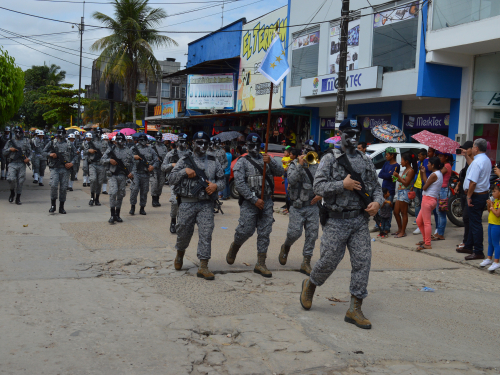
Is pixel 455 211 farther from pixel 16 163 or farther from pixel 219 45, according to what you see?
pixel 219 45

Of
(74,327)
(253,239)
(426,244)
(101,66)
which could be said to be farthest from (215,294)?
(101,66)

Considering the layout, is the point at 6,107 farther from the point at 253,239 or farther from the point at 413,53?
the point at 413,53

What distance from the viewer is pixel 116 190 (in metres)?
11.1

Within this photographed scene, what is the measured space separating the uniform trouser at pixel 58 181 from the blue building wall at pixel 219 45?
1720 cm

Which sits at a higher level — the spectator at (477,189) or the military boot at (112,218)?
the spectator at (477,189)

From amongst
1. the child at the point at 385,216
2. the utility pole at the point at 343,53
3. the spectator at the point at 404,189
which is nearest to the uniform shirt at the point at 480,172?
the spectator at the point at 404,189

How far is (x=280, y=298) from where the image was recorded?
5891mm

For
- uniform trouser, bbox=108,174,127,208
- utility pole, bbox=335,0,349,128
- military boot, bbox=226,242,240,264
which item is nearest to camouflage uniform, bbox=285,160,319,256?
military boot, bbox=226,242,240,264

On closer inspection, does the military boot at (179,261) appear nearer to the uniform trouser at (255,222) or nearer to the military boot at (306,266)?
the uniform trouser at (255,222)

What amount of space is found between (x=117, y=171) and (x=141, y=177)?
1.23m

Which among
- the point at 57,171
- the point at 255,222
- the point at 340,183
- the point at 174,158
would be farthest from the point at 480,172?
the point at 57,171

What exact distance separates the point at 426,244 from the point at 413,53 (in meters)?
8.53

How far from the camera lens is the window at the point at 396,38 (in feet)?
52.8

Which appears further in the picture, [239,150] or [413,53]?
[239,150]
